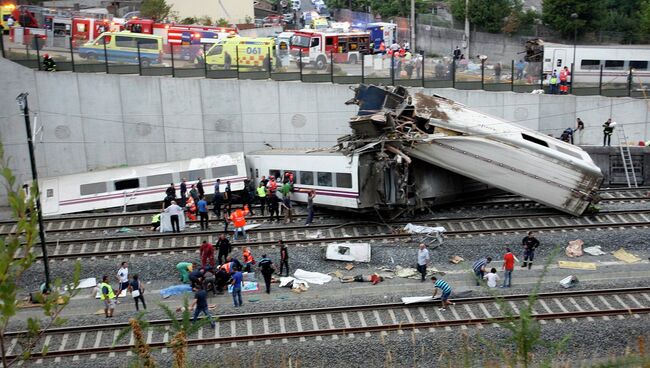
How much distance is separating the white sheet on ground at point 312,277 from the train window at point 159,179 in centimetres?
957

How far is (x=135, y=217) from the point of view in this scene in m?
29.8

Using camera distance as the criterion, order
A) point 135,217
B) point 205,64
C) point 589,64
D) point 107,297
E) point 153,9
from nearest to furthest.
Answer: point 107,297
point 135,217
point 205,64
point 589,64
point 153,9

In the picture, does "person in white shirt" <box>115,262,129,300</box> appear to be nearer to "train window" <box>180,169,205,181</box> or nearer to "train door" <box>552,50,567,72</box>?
"train window" <box>180,169,205,181</box>

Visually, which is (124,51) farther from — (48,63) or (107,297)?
(107,297)

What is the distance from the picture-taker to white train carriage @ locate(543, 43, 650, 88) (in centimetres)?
3812

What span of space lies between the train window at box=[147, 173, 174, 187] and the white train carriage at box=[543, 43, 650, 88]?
1861cm

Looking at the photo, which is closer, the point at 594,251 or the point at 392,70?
the point at 594,251

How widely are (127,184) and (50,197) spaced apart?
119 inches

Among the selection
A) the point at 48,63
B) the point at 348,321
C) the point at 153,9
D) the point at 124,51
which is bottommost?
the point at 348,321

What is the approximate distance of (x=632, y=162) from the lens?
106 feet

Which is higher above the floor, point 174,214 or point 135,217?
point 174,214

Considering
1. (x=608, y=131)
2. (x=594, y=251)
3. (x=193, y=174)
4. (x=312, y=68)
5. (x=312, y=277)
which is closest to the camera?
(x=312, y=277)

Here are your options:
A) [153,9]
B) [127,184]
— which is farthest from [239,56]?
[153,9]

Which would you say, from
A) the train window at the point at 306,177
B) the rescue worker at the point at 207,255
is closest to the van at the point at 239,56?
the train window at the point at 306,177
